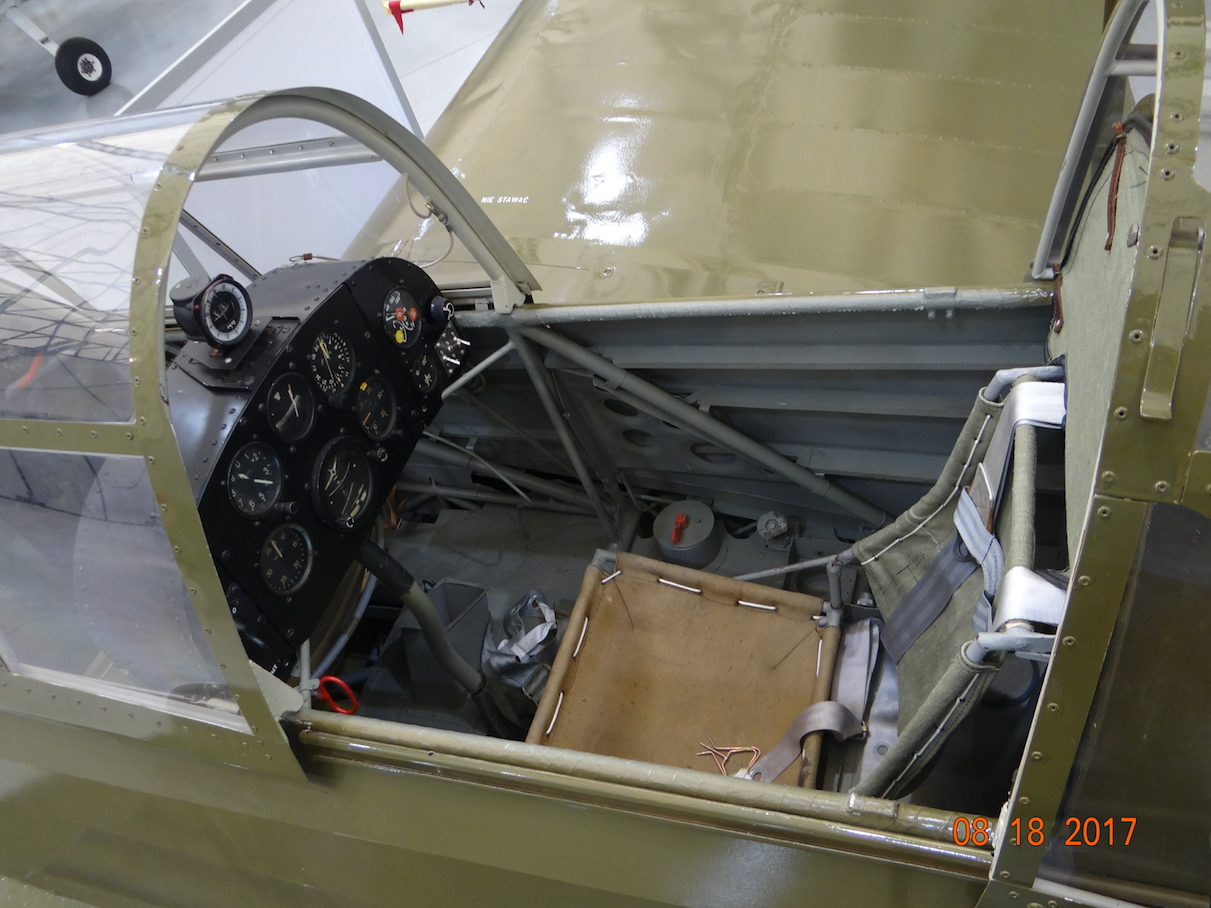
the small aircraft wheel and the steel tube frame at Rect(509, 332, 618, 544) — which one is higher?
the small aircraft wheel

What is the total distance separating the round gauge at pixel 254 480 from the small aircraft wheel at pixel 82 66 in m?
4.67

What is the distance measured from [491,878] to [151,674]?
0.64 metres

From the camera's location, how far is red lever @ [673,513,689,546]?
2332 mm

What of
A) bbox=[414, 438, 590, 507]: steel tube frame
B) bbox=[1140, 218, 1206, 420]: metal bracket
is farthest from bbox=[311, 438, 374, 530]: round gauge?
bbox=[1140, 218, 1206, 420]: metal bracket

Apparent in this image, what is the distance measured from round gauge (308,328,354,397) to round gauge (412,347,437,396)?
20 cm

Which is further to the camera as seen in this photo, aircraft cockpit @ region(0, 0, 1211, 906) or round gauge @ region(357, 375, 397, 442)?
round gauge @ region(357, 375, 397, 442)

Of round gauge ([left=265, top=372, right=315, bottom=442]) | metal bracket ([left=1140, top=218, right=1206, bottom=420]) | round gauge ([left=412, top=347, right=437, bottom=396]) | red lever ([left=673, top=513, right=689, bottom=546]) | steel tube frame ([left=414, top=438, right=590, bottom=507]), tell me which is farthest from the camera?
steel tube frame ([left=414, top=438, right=590, bottom=507])

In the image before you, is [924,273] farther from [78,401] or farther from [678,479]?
[78,401]

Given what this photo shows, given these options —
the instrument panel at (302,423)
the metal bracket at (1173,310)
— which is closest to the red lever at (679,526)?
the instrument panel at (302,423)

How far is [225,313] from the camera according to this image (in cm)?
156

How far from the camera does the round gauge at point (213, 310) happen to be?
1.48 meters
